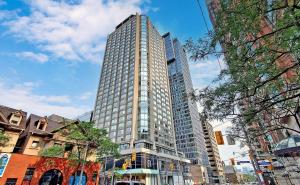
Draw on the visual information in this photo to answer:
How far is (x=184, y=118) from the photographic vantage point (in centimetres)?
11719

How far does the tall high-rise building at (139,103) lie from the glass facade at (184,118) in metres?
17.3

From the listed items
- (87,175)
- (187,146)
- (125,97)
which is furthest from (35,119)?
(187,146)

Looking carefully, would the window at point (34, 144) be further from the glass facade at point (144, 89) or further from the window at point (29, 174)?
the glass facade at point (144, 89)

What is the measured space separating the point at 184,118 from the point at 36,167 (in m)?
104

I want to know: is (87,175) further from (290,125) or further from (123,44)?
(123,44)

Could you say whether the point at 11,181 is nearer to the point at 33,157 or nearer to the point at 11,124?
the point at 33,157

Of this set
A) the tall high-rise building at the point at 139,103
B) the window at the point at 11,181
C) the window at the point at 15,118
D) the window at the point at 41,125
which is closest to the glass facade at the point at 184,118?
the tall high-rise building at the point at 139,103

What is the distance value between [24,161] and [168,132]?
61629mm

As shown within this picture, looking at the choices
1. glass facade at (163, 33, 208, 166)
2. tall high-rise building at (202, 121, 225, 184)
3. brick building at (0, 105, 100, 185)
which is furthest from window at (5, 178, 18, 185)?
tall high-rise building at (202, 121, 225, 184)

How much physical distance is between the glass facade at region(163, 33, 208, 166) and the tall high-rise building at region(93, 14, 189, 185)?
1728 cm

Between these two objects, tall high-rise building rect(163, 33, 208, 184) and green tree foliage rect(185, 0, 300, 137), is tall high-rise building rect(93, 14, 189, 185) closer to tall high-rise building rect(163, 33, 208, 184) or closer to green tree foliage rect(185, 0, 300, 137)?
tall high-rise building rect(163, 33, 208, 184)

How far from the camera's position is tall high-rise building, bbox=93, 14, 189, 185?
188 feet

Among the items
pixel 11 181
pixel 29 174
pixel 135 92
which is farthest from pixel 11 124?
pixel 135 92

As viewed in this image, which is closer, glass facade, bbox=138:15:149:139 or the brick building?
the brick building
